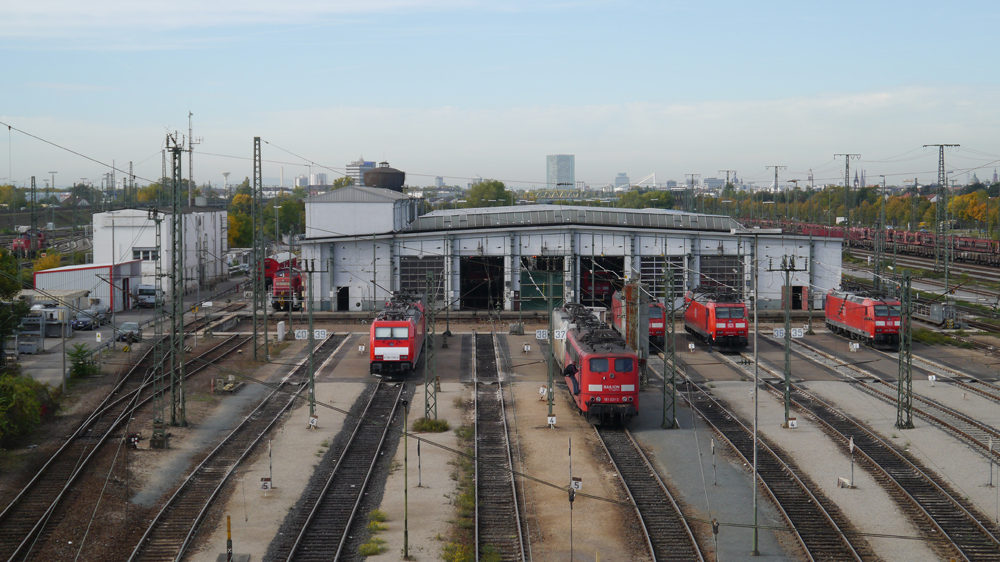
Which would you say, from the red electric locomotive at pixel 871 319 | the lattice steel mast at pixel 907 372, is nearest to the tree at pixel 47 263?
the red electric locomotive at pixel 871 319

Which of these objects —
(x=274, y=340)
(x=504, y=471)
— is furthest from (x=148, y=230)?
(x=504, y=471)

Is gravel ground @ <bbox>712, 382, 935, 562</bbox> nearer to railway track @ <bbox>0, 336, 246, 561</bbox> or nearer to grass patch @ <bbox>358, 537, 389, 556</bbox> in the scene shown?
grass patch @ <bbox>358, 537, 389, 556</bbox>

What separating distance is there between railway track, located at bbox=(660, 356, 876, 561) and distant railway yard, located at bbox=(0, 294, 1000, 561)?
0.07 metres

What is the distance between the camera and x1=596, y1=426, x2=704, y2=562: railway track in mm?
18719

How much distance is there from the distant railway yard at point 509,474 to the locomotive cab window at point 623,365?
2217 millimetres

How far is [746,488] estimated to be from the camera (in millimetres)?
22953

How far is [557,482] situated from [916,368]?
24.0m

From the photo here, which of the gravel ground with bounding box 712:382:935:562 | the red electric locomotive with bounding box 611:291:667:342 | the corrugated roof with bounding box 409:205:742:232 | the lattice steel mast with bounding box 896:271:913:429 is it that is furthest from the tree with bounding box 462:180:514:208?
the lattice steel mast with bounding box 896:271:913:429

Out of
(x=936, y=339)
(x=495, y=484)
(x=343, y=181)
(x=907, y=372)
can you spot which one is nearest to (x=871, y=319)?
(x=936, y=339)

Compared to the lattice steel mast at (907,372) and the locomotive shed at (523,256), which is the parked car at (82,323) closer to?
the locomotive shed at (523,256)

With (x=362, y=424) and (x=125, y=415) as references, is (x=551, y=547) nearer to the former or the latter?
(x=362, y=424)

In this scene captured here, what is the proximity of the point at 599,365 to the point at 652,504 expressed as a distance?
712 centimetres

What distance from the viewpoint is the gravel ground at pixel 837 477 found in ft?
62.5

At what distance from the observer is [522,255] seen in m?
58.3
